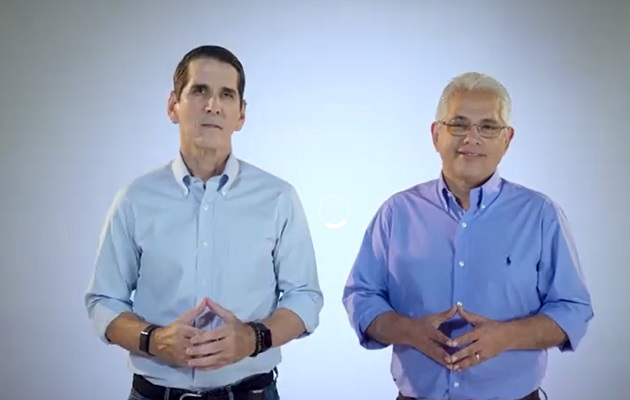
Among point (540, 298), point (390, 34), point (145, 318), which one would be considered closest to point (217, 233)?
point (145, 318)

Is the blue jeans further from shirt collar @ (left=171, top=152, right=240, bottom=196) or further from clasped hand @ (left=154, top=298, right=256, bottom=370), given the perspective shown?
shirt collar @ (left=171, top=152, right=240, bottom=196)

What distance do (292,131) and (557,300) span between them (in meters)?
1.11

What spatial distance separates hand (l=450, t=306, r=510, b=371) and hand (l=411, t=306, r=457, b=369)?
2 centimetres

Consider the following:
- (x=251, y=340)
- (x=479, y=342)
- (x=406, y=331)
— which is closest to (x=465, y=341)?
(x=479, y=342)

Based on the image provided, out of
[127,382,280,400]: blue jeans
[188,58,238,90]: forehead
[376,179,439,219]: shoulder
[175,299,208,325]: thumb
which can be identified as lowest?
[127,382,280,400]: blue jeans

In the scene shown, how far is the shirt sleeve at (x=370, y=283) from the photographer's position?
1.95m

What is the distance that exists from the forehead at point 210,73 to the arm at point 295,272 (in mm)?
335

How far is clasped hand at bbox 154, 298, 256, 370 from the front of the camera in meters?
1.73

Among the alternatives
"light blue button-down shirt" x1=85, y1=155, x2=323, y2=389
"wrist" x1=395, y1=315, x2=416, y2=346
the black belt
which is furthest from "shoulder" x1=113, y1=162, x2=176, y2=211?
"wrist" x1=395, y1=315, x2=416, y2=346

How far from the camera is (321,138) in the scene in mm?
2588

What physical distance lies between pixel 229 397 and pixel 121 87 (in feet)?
4.18

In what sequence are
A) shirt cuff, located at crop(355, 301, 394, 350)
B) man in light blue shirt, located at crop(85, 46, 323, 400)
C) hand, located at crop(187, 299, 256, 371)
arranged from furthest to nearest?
shirt cuff, located at crop(355, 301, 394, 350) → man in light blue shirt, located at crop(85, 46, 323, 400) → hand, located at crop(187, 299, 256, 371)

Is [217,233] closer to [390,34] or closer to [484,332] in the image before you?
[484,332]

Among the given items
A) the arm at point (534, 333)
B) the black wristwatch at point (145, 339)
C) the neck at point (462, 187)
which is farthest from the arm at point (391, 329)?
the black wristwatch at point (145, 339)
